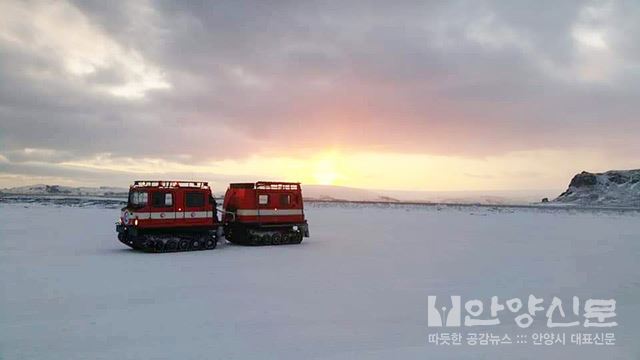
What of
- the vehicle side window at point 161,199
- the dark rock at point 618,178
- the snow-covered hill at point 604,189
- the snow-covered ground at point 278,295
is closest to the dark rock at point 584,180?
the snow-covered hill at point 604,189

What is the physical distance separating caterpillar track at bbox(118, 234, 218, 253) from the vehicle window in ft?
3.84

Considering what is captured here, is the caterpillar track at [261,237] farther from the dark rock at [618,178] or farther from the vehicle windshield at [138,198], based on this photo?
the dark rock at [618,178]

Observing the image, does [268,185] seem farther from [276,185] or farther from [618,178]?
[618,178]

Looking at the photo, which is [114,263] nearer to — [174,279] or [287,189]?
[174,279]

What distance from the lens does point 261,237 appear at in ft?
71.4

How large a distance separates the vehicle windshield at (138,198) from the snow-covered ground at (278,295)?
6.17 ft

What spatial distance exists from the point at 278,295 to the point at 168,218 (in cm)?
930

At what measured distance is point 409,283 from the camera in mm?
12719

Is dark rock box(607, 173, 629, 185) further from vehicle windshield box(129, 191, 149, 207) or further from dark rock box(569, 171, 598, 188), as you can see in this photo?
vehicle windshield box(129, 191, 149, 207)

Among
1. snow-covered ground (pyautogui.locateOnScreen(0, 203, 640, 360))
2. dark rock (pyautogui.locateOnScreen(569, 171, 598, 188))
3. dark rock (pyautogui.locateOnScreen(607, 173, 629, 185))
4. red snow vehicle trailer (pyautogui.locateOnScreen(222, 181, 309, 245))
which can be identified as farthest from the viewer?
dark rock (pyautogui.locateOnScreen(569, 171, 598, 188))

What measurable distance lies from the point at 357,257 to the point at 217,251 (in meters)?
5.47

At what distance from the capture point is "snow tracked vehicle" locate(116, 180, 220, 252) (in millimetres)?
18641

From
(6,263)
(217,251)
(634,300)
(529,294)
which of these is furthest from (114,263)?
(634,300)

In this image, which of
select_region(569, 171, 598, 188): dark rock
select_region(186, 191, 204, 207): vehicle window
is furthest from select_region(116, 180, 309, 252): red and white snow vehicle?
select_region(569, 171, 598, 188): dark rock
